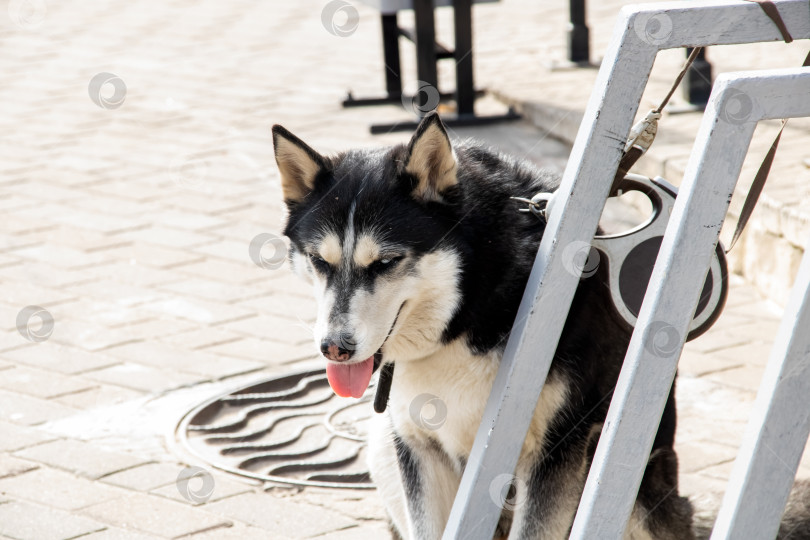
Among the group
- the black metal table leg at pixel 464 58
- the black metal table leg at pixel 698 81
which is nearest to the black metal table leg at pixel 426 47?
the black metal table leg at pixel 464 58

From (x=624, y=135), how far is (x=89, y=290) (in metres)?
Result: 3.66

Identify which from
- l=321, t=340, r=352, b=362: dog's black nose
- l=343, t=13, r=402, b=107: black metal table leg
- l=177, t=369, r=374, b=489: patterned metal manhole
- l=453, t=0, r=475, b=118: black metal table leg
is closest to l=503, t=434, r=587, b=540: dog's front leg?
l=321, t=340, r=352, b=362: dog's black nose

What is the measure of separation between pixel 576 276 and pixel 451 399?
57 centimetres

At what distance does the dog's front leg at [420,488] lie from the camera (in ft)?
9.44

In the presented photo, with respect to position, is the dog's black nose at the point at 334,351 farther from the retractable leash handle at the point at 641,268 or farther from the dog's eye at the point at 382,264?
the retractable leash handle at the point at 641,268

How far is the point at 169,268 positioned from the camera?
5477 millimetres

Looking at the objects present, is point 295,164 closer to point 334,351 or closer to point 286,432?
point 334,351

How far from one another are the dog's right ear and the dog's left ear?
0.28 m

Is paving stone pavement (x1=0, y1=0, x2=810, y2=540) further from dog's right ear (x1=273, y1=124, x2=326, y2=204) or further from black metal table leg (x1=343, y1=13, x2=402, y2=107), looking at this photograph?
dog's right ear (x1=273, y1=124, x2=326, y2=204)

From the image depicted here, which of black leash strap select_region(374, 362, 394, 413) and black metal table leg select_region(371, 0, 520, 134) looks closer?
black leash strap select_region(374, 362, 394, 413)

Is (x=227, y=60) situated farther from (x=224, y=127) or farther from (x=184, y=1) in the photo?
(x=184, y=1)

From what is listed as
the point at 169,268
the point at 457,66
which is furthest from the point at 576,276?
the point at 457,66

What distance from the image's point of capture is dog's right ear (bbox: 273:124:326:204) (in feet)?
8.96

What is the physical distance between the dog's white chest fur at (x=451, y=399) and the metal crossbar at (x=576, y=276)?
22cm
